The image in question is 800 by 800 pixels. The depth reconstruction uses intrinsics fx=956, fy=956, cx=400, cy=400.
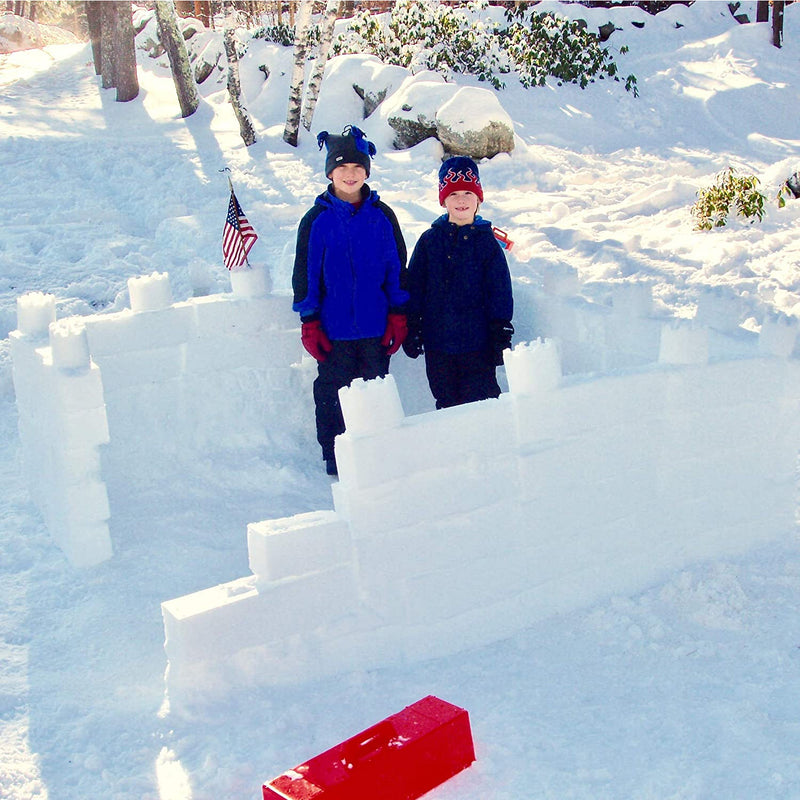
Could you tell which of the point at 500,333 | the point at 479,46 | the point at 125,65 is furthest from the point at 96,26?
the point at 500,333

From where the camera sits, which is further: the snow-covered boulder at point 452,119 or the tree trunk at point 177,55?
the tree trunk at point 177,55

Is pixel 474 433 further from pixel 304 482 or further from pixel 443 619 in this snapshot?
pixel 304 482

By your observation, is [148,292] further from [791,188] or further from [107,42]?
[107,42]

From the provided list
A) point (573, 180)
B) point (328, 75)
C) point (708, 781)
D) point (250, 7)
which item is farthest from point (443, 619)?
point (250, 7)

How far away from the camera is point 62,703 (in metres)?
3.11

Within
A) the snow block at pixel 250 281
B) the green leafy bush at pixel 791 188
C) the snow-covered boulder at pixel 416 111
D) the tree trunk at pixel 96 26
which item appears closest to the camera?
the snow block at pixel 250 281

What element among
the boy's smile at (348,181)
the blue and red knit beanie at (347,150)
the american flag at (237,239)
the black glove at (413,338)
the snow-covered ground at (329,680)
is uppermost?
the blue and red knit beanie at (347,150)

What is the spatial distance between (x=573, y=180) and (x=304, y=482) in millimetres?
7183

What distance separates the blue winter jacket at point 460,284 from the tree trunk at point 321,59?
736 cm

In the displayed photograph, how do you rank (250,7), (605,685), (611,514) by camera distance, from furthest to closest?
(250,7)
(611,514)
(605,685)

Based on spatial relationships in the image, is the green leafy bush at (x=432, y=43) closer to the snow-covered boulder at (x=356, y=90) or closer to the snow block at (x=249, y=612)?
the snow-covered boulder at (x=356, y=90)

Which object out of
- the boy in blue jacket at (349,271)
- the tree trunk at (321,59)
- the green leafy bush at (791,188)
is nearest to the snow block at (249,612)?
the boy in blue jacket at (349,271)

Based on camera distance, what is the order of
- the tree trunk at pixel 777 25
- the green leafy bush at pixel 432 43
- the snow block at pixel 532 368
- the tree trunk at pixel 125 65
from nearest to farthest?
the snow block at pixel 532 368
the green leafy bush at pixel 432 43
the tree trunk at pixel 125 65
the tree trunk at pixel 777 25

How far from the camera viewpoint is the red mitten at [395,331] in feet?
14.4
